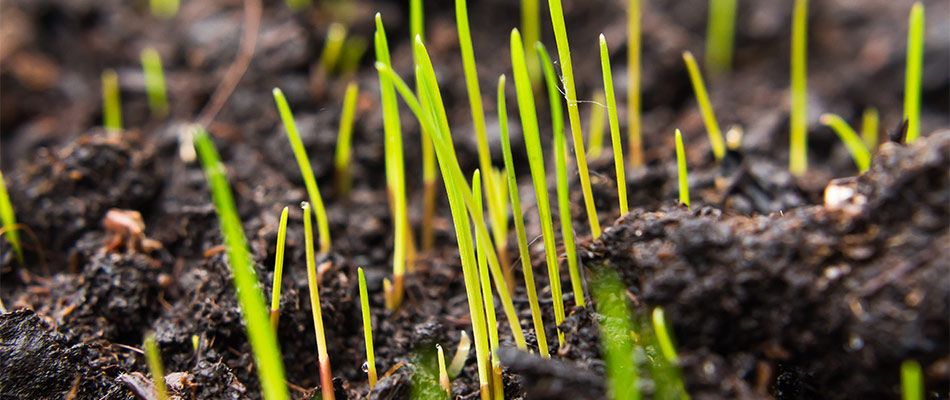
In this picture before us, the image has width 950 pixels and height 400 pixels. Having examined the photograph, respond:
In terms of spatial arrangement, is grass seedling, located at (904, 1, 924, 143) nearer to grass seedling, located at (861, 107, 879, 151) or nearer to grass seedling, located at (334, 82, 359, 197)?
grass seedling, located at (861, 107, 879, 151)

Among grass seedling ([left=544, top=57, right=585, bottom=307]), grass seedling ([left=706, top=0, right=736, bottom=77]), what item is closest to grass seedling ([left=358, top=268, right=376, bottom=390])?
grass seedling ([left=544, top=57, right=585, bottom=307])

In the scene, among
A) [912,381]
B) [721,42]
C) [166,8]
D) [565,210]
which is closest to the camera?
[912,381]

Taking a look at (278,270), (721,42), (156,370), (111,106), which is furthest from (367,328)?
(721,42)

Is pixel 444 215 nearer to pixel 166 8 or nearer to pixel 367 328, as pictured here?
pixel 367 328

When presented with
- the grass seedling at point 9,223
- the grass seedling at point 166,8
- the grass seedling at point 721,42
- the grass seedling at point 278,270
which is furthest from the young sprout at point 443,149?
the grass seedling at point 166,8

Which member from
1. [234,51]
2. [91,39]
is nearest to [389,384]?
[234,51]

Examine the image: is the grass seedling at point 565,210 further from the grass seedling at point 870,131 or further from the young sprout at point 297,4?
the young sprout at point 297,4

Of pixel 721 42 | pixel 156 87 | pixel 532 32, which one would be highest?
pixel 721 42
